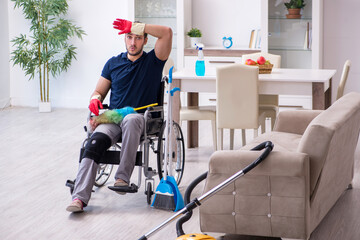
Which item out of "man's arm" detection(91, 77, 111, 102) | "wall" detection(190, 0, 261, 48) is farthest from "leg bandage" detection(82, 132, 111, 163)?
"wall" detection(190, 0, 261, 48)

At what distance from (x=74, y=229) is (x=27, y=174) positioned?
1356mm

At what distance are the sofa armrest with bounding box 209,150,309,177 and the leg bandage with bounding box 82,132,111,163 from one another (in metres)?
0.95

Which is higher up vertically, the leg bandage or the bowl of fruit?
the bowl of fruit

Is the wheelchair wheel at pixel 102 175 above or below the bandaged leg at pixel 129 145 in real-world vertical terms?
below

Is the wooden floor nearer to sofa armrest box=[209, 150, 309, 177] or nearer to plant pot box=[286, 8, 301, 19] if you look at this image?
sofa armrest box=[209, 150, 309, 177]

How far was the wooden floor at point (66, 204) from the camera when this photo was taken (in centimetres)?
328

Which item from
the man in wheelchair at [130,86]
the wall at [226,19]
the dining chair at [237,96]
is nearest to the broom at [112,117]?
the man in wheelchair at [130,86]

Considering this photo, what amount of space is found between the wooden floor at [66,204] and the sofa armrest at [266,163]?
1.57ft

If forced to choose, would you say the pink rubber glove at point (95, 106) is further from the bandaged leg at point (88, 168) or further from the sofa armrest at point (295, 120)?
the sofa armrest at point (295, 120)

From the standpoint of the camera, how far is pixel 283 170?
112 inches

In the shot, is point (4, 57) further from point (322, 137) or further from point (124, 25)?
point (322, 137)

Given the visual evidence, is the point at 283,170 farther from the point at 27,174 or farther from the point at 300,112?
the point at 27,174

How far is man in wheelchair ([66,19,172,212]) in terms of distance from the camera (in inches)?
146

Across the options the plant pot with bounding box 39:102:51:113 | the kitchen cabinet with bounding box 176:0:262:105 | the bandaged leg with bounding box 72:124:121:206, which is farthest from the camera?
the plant pot with bounding box 39:102:51:113
